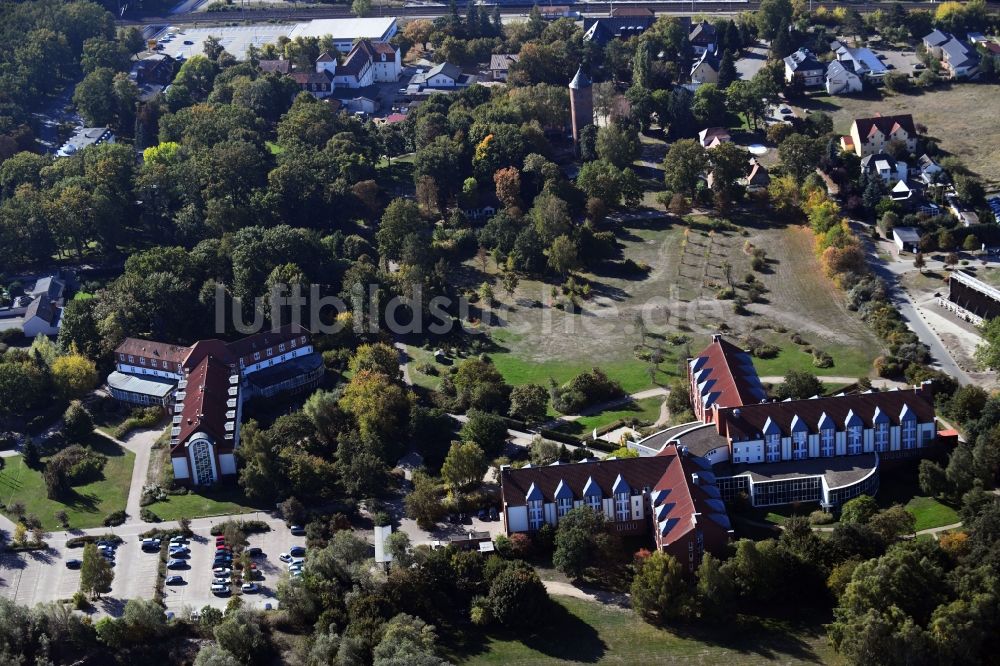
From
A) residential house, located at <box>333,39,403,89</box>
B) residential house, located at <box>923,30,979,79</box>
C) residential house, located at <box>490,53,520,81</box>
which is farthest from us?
residential house, located at <box>333,39,403,89</box>

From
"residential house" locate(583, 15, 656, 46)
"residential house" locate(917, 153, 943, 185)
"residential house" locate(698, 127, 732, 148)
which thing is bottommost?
"residential house" locate(917, 153, 943, 185)

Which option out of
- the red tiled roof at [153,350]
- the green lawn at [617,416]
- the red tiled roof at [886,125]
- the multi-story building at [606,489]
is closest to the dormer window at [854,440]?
the multi-story building at [606,489]

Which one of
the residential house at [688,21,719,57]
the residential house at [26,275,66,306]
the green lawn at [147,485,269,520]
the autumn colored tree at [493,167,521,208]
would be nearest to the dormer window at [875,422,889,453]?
the green lawn at [147,485,269,520]

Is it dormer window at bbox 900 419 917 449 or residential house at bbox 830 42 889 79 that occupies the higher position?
residential house at bbox 830 42 889 79

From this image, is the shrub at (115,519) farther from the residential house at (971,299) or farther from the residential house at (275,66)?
the residential house at (275,66)

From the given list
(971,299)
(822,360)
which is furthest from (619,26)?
(822,360)

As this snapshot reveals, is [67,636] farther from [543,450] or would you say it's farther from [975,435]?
[975,435]

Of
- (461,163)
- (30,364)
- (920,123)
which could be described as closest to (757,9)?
(920,123)

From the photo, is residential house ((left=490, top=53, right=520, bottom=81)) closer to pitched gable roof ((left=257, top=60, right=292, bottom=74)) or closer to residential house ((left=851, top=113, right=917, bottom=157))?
pitched gable roof ((left=257, top=60, right=292, bottom=74))
